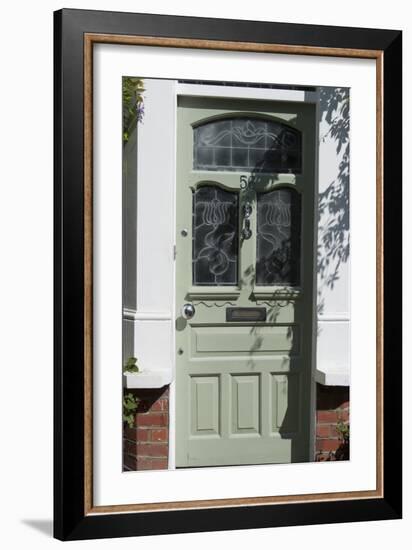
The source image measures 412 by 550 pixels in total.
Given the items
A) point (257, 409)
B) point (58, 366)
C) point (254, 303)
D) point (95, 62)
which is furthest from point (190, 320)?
point (95, 62)

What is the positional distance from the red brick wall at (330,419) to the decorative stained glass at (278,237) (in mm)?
556

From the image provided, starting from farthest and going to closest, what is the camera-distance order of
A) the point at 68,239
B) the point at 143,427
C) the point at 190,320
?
1. the point at 190,320
2. the point at 143,427
3. the point at 68,239

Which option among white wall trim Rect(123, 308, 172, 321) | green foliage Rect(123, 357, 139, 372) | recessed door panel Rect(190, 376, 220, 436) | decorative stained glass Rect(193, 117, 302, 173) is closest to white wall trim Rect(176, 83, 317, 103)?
decorative stained glass Rect(193, 117, 302, 173)

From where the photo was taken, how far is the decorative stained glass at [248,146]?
373cm

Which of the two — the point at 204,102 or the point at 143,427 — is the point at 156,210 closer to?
the point at 204,102

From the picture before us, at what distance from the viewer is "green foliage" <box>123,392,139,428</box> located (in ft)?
11.1

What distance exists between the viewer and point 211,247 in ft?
12.2

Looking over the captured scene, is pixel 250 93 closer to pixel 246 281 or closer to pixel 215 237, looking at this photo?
pixel 215 237

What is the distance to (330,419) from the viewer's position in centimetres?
366

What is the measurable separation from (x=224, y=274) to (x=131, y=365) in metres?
0.70

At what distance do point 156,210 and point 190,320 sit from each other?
59 cm

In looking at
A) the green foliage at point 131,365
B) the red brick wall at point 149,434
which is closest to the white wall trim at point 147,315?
the green foliage at point 131,365

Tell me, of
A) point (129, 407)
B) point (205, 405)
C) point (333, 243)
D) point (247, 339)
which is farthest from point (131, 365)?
point (333, 243)

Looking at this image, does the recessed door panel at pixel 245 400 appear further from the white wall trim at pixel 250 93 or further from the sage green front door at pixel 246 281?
the white wall trim at pixel 250 93
